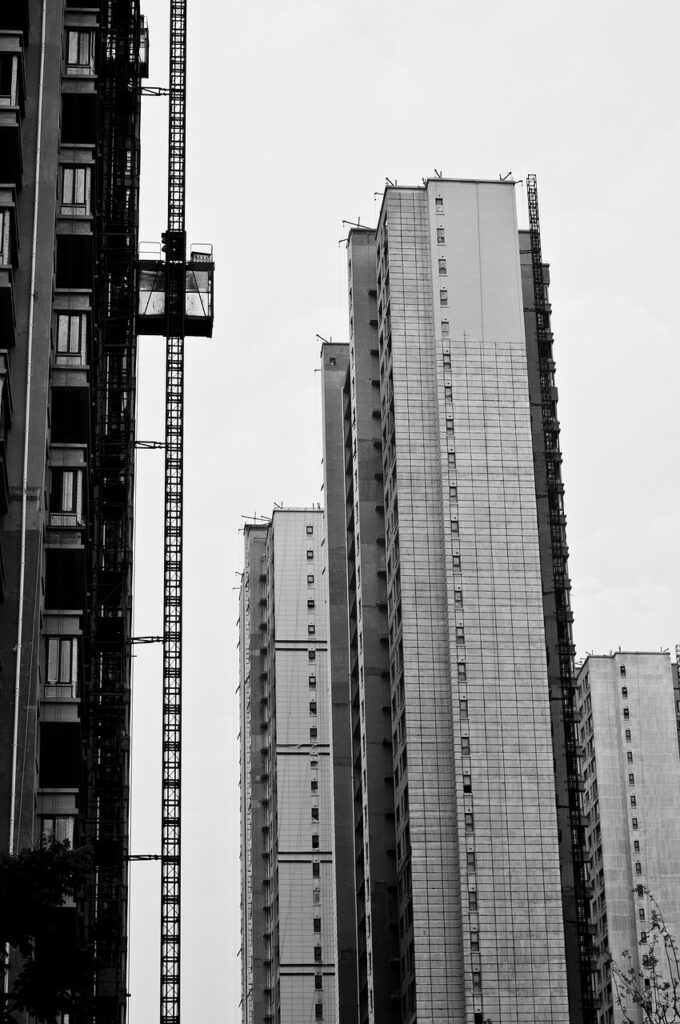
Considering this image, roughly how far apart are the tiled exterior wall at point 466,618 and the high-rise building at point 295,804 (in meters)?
42.9

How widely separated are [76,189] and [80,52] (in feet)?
20.3

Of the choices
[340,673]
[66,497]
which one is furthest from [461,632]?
[66,497]

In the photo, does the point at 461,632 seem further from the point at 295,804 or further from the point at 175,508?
the point at 295,804

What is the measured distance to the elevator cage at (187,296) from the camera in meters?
94.9

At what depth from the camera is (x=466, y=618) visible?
11731 centimetres

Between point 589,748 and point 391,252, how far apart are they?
74.7 m

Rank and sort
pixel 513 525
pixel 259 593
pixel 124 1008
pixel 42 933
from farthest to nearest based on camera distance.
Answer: pixel 259 593, pixel 513 525, pixel 124 1008, pixel 42 933

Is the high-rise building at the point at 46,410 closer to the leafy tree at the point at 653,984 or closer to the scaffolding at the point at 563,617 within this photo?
the leafy tree at the point at 653,984

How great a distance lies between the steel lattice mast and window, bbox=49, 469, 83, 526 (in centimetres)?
3059

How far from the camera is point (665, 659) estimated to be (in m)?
182

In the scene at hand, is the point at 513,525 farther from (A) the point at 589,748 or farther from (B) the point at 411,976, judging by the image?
(A) the point at 589,748

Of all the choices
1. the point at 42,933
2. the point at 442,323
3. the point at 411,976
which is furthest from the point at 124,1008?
the point at 42,933

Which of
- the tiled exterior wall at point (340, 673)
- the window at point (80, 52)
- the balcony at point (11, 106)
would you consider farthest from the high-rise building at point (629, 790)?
the balcony at point (11, 106)

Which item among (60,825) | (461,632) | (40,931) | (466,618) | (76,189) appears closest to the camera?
(40,931)
